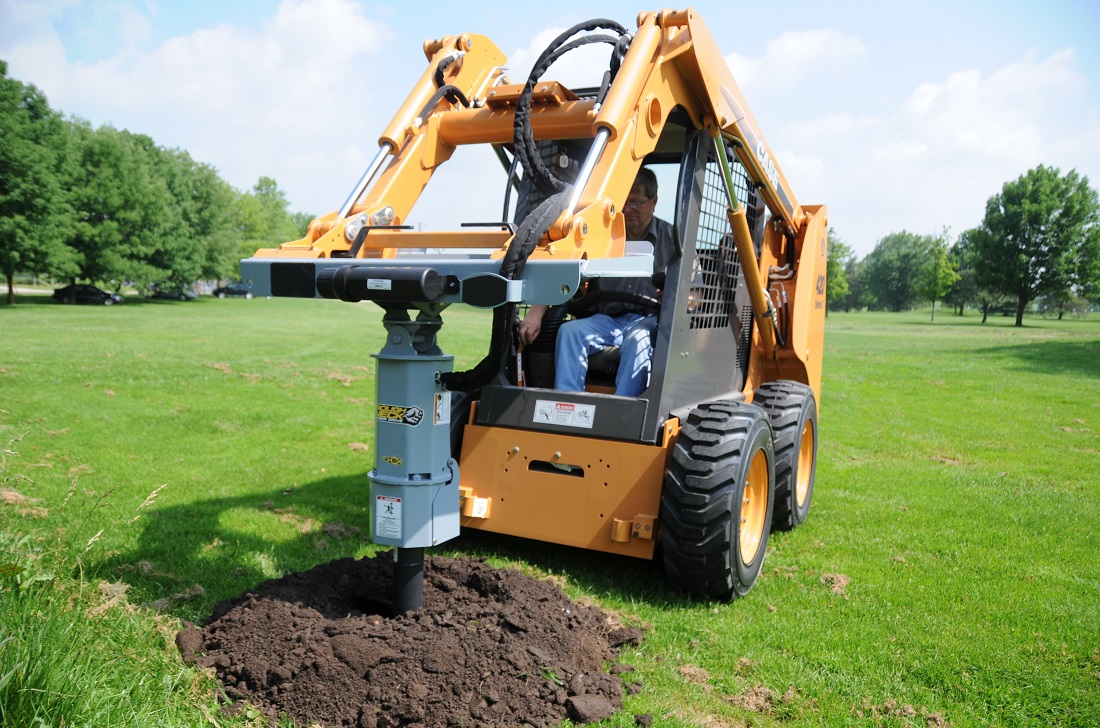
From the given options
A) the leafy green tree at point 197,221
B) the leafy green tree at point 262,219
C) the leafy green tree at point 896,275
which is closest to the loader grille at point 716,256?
the leafy green tree at point 197,221

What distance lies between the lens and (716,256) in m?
5.14

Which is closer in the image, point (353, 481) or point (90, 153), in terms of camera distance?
point (353, 481)

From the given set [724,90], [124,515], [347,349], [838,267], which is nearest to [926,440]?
[724,90]

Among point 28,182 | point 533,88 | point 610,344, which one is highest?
point 28,182

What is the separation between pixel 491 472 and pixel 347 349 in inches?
555

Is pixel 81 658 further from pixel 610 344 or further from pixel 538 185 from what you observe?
pixel 610 344

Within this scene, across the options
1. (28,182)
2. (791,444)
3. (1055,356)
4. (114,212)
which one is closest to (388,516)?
(791,444)

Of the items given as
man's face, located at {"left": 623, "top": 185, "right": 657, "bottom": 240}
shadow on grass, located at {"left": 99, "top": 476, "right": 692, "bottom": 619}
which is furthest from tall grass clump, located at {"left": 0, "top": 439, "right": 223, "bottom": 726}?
man's face, located at {"left": 623, "top": 185, "right": 657, "bottom": 240}

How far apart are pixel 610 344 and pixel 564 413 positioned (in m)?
0.66

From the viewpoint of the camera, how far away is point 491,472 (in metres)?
4.69

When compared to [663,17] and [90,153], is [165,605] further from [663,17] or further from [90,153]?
[90,153]

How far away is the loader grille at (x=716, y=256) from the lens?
482 centimetres

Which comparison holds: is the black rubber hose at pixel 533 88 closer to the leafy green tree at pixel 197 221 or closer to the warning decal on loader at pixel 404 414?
the warning decal on loader at pixel 404 414

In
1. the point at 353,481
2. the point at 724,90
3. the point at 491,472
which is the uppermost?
the point at 724,90
